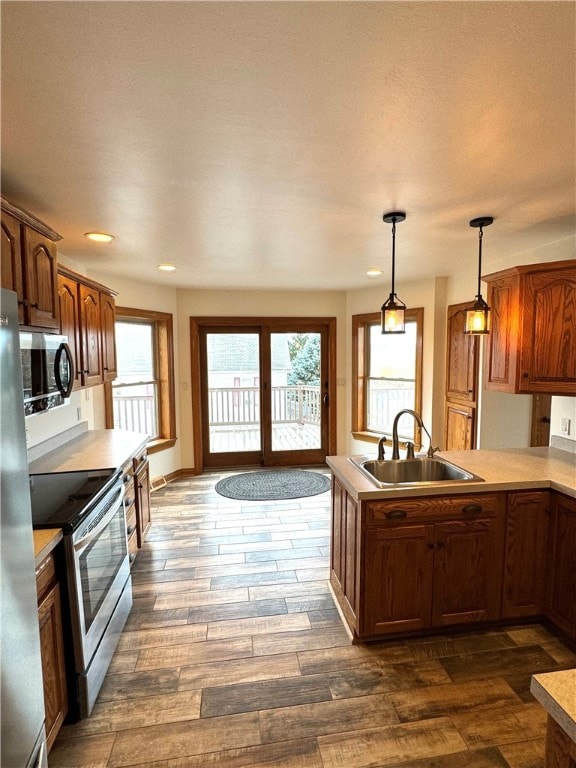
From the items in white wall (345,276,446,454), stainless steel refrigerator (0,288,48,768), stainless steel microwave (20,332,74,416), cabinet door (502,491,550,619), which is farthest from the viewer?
white wall (345,276,446,454)

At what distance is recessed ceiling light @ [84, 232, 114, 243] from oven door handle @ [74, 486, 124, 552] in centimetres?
176

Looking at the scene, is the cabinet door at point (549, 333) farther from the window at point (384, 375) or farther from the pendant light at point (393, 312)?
the window at point (384, 375)

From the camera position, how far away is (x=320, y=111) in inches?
53.4

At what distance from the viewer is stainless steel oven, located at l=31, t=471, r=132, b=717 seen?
1.75 m

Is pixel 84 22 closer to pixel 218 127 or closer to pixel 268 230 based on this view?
pixel 218 127

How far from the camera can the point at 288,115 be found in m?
1.38

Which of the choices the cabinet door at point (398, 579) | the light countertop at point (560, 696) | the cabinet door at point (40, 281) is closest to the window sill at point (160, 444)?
the cabinet door at point (40, 281)

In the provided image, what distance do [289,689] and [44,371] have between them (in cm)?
205

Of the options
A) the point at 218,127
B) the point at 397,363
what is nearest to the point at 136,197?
the point at 218,127

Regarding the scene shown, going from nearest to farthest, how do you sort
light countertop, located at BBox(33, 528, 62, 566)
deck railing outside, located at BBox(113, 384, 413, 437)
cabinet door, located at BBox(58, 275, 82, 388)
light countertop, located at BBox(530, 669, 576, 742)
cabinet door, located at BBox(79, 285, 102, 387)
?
1. light countertop, located at BBox(530, 669, 576, 742)
2. light countertop, located at BBox(33, 528, 62, 566)
3. cabinet door, located at BBox(58, 275, 82, 388)
4. cabinet door, located at BBox(79, 285, 102, 387)
5. deck railing outside, located at BBox(113, 384, 413, 437)

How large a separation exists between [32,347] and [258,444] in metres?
3.98

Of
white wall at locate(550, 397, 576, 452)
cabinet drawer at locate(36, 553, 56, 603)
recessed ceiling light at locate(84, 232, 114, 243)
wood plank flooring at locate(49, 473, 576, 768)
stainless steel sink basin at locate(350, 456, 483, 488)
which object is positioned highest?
recessed ceiling light at locate(84, 232, 114, 243)

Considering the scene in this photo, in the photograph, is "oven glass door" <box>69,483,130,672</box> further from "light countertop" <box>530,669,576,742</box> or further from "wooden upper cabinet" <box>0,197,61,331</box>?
"light countertop" <box>530,669,576,742</box>

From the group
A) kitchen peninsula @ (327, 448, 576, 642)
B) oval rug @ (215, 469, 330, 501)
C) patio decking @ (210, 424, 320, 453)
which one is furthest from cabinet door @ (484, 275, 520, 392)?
patio decking @ (210, 424, 320, 453)
